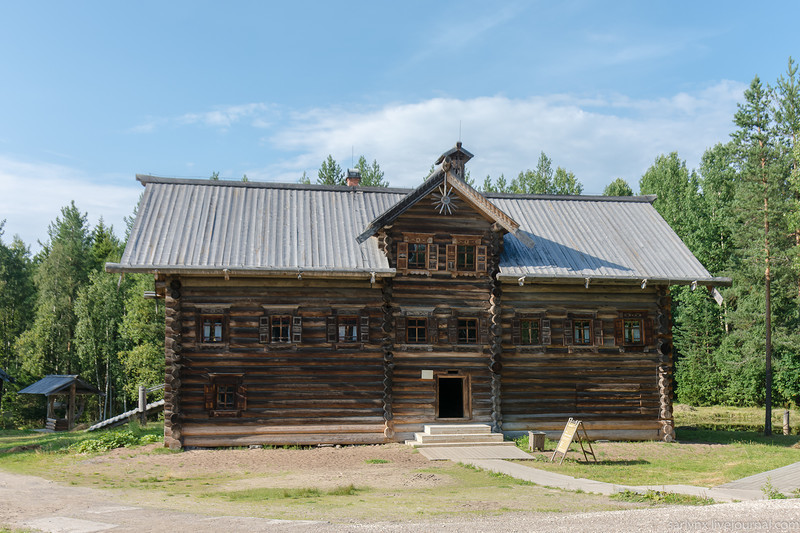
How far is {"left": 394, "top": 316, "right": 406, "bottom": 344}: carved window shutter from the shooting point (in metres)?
23.3

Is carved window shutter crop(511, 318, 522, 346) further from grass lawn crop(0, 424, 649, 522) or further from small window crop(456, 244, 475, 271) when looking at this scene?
grass lawn crop(0, 424, 649, 522)

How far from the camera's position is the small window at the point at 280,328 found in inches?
892

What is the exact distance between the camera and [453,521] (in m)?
→ 10.7

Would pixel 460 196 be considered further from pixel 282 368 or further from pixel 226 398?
pixel 226 398

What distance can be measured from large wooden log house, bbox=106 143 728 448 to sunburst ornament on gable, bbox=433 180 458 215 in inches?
2.0

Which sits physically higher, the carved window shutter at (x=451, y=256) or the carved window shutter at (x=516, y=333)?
the carved window shutter at (x=451, y=256)

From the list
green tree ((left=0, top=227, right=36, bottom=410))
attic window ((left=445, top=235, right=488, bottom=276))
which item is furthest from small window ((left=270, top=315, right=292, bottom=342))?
green tree ((left=0, top=227, right=36, bottom=410))

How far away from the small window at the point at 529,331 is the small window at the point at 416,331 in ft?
12.0

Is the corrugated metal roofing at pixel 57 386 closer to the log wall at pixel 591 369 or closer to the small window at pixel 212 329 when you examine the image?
the small window at pixel 212 329

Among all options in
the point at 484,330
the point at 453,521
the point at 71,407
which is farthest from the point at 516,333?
the point at 71,407

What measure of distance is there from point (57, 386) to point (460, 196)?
936 inches

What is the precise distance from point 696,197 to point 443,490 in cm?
4199

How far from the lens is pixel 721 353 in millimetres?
45000

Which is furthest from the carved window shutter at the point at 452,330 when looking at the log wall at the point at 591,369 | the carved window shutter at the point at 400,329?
the log wall at the point at 591,369
